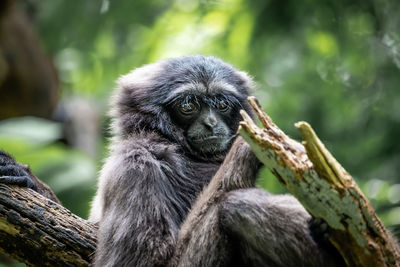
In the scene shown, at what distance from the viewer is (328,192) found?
14.3 ft

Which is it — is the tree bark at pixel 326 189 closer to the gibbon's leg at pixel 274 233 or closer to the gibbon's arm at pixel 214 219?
the gibbon's leg at pixel 274 233

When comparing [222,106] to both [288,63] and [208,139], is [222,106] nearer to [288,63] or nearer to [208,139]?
[208,139]

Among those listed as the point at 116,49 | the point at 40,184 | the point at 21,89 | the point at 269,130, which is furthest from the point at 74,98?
the point at 269,130

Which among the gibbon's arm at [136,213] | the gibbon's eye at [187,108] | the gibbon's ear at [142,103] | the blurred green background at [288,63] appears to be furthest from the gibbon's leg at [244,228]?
the blurred green background at [288,63]

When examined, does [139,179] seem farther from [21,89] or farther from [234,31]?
[21,89]

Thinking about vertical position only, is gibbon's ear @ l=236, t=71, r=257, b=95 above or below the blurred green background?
below

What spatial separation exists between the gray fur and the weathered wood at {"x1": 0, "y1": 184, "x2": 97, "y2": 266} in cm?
37

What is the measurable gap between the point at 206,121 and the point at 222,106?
0.42 metres

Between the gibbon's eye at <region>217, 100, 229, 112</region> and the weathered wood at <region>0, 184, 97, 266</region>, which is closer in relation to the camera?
the weathered wood at <region>0, 184, 97, 266</region>

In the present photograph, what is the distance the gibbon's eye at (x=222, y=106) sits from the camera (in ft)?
22.2

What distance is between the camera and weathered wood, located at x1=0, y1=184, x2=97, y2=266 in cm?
559

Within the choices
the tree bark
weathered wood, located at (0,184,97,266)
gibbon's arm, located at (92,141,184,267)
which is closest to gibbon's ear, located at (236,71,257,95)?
gibbon's arm, located at (92,141,184,267)

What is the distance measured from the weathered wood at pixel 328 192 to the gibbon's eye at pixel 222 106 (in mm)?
2185

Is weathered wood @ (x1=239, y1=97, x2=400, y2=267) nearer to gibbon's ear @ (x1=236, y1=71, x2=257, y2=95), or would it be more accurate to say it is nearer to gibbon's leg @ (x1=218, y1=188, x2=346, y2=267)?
gibbon's leg @ (x1=218, y1=188, x2=346, y2=267)
